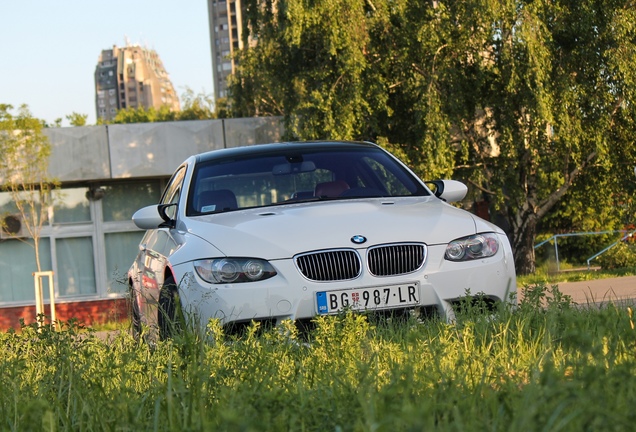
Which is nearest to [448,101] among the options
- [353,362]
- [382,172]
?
[382,172]

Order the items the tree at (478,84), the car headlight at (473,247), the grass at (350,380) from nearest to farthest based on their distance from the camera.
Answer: the grass at (350,380) → the car headlight at (473,247) → the tree at (478,84)

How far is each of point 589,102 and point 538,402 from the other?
73.2ft

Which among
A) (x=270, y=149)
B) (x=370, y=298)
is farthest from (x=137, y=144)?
(x=370, y=298)

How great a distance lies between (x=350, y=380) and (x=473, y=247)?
2.67 meters

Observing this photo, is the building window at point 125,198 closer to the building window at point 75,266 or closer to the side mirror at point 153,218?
the building window at point 75,266

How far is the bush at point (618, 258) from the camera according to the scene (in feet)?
84.7

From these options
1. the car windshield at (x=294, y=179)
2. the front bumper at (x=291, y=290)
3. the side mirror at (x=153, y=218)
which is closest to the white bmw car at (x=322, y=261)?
the front bumper at (x=291, y=290)

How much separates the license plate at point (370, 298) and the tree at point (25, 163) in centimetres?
2427

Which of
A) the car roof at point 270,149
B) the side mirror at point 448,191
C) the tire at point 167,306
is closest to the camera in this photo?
the tire at point 167,306

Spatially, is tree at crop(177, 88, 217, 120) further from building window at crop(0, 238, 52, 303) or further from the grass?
the grass

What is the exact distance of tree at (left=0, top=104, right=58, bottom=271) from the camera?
2931cm

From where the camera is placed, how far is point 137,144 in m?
30.2

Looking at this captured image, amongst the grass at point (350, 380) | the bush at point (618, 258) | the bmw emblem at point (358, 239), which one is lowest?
the bush at point (618, 258)

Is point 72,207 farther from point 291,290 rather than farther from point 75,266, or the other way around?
point 291,290
